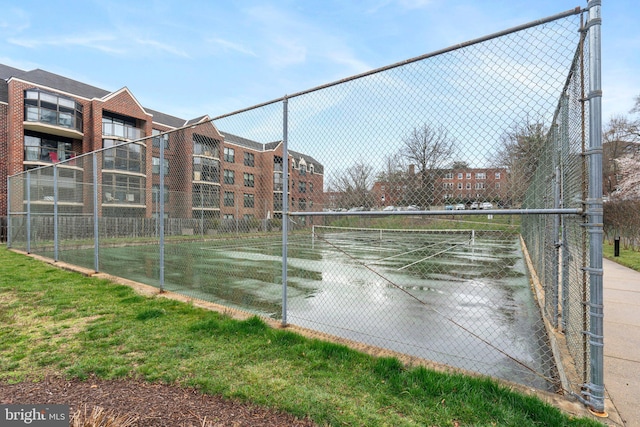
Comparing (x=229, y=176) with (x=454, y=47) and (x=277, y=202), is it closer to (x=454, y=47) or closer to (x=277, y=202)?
(x=277, y=202)

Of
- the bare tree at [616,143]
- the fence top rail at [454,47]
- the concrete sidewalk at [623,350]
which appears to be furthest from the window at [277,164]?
the bare tree at [616,143]

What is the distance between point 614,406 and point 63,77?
34751 mm

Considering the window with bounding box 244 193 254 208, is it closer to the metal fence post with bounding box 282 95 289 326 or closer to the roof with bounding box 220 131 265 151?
the roof with bounding box 220 131 265 151

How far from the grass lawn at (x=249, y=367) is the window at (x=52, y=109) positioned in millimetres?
24390

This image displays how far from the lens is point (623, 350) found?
128 inches

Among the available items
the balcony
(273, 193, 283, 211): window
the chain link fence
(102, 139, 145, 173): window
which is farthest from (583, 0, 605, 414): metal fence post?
(102, 139, 145, 173): window

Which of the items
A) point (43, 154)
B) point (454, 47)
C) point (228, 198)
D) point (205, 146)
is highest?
point (43, 154)

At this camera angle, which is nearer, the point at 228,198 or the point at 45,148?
the point at 228,198

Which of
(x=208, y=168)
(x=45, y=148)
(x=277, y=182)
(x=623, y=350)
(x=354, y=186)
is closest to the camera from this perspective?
(x=623, y=350)

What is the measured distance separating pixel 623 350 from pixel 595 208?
222 cm

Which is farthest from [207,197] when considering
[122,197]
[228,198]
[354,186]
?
[122,197]

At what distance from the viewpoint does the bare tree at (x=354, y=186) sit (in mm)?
3254

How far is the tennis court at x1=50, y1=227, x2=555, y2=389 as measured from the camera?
354 centimetres

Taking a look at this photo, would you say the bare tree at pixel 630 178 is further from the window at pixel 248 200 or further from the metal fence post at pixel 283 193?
the metal fence post at pixel 283 193
